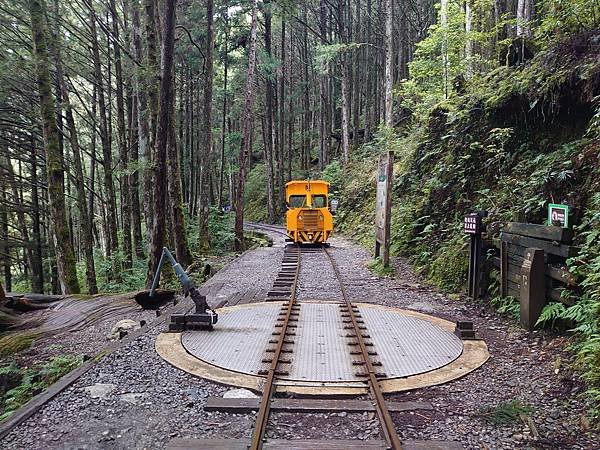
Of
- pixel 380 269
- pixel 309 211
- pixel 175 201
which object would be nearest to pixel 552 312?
pixel 380 269

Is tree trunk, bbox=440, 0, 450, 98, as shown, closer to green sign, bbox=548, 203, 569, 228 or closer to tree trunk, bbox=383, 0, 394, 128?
tree trunk, bbox=383, 0, 394, 128

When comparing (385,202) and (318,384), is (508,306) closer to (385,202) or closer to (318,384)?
(318,384)

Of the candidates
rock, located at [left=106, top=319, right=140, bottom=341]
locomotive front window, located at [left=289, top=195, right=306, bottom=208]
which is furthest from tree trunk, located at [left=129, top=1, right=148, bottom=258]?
locomotive front window, located at [left=289, top=195, right=306, bottom=208]

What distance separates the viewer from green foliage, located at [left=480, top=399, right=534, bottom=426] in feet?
13.0

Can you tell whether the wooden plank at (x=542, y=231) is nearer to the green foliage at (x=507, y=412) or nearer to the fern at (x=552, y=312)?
the fern at (x=552, y=312)

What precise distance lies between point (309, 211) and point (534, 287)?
11.8 meters

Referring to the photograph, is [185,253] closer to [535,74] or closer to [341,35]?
[535,74]

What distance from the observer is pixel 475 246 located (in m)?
8.36

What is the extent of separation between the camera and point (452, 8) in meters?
19.9

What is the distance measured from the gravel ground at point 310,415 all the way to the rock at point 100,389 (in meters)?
0.02

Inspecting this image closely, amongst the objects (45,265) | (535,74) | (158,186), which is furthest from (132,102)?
(535,74)

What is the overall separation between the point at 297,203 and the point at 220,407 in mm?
13986

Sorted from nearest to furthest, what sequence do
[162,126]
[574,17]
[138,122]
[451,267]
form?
[574,17]
[451,267]
[162,126]
[138,122]

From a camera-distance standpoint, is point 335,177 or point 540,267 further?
point 335,177
